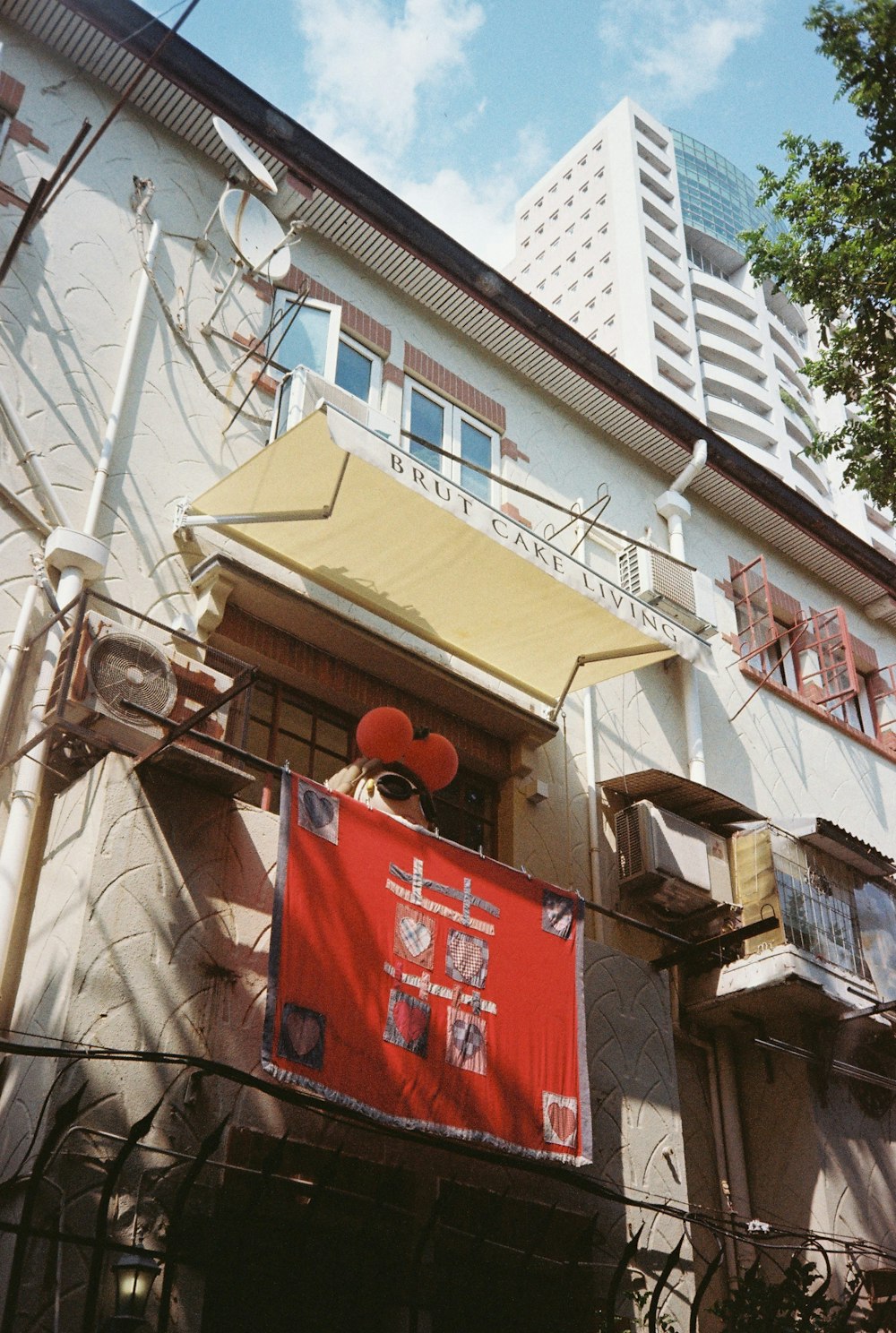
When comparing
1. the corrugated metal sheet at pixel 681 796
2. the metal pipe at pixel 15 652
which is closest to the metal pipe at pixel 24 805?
the metal pipe at pixel 15 652

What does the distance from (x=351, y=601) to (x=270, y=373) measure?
2.39 metres

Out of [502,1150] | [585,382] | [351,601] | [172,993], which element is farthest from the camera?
[585,382]

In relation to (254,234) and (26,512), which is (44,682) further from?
(254,234)

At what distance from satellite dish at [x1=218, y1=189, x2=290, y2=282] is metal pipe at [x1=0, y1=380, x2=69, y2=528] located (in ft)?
9.51

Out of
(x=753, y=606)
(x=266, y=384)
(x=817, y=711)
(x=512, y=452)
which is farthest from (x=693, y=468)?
(x=266, y=384)

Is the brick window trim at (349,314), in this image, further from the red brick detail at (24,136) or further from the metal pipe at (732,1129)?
the metal pipe at (732,1129)

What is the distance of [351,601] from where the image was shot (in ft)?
33.8

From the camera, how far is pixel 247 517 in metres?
9.50

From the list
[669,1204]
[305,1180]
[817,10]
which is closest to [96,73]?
[817,10]

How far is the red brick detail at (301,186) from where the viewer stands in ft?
40.3

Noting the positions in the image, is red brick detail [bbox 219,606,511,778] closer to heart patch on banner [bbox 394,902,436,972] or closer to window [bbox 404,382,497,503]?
window [bbox 404,382,497,503]

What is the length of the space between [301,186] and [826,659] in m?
8.38

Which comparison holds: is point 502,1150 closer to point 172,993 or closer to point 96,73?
point 172,993

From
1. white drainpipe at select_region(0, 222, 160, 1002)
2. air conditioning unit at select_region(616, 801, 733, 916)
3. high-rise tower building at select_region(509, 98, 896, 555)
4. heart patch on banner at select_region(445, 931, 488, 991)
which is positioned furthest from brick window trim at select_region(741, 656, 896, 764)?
high-rise tower building at select_region(509, 98, 896, 555)
